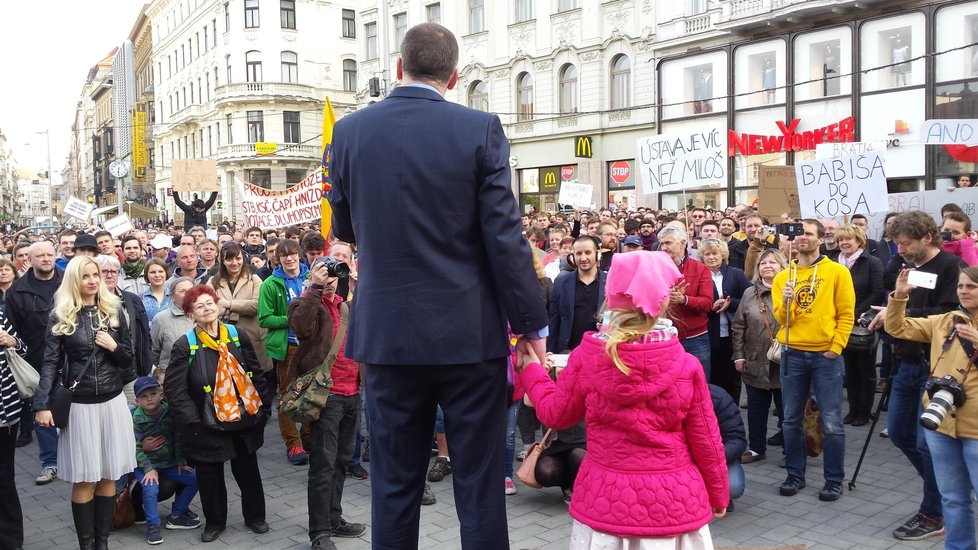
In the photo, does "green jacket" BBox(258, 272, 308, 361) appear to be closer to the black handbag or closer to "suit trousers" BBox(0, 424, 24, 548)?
the black handbag

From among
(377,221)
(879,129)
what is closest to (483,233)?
(377,221)

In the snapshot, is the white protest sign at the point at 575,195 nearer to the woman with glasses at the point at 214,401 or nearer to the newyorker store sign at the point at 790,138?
the newyorker store sign at the point at 790,138

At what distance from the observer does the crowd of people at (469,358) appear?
296 centimetres

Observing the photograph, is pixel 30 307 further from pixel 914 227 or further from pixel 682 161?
pixel 682 161

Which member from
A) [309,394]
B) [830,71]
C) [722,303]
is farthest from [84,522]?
[830,71]

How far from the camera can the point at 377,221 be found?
2.98m

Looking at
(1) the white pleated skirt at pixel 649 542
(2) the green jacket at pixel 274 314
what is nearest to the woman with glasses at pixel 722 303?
(2) the green jacket at pixel 274 314

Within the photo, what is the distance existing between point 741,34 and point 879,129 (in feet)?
18.0

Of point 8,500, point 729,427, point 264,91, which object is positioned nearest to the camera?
point 729,427

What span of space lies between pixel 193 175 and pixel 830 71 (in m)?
18.0

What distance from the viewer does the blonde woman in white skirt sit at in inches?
209

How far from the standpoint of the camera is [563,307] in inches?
281

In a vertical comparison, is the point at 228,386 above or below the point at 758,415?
above

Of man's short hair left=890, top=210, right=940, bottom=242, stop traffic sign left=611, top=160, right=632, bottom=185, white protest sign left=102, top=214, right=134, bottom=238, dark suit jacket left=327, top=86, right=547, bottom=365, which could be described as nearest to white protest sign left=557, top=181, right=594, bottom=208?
white protest sign left=102, top=214, right=134, bottom=238
